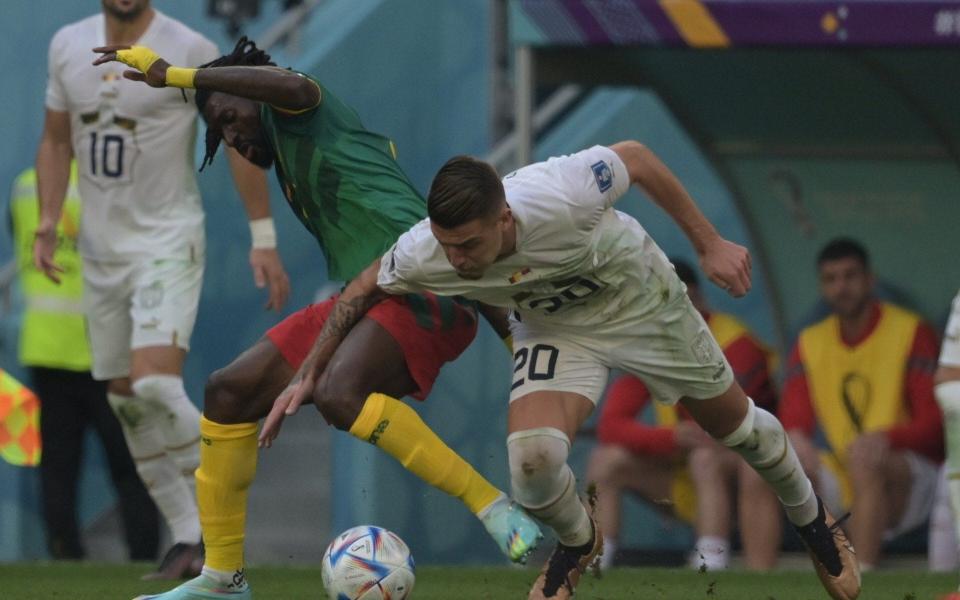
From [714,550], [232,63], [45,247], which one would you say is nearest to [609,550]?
[714,550]

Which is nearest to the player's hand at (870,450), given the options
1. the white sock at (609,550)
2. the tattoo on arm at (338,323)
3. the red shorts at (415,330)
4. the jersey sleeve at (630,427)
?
the jersey sleeve at (630,427)

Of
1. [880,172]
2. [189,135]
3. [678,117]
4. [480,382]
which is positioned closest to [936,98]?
[880,172]

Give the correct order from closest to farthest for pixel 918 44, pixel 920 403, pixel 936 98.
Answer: pixel 918 44, pixel 920 403, pixel 936 98

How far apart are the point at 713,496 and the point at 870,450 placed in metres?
0.76

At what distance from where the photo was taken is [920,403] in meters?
10.5

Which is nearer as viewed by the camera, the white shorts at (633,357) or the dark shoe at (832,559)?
the white shorts at (633,357)

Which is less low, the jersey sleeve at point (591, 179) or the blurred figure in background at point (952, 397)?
the jersey sleeve at point (591, 179)

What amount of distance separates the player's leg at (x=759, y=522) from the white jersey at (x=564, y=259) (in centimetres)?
355

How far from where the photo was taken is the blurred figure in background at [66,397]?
11422 mm

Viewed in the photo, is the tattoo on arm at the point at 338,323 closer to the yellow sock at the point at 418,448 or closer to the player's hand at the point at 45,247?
the yellow sock at the point at 418,448

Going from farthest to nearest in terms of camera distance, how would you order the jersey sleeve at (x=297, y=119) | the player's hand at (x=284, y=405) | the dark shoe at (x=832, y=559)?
the dark shoe at (x=832, y=559)
the jersey sleeve at (x=297, y=119)
the player's hand at (x=284, y=405)

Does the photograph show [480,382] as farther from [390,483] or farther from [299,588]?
[299,588]

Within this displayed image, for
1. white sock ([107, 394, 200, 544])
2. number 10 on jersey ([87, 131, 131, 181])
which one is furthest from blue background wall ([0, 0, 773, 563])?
number 10 on jersey ([87, 131, 131, 181])

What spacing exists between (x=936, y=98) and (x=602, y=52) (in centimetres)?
174
